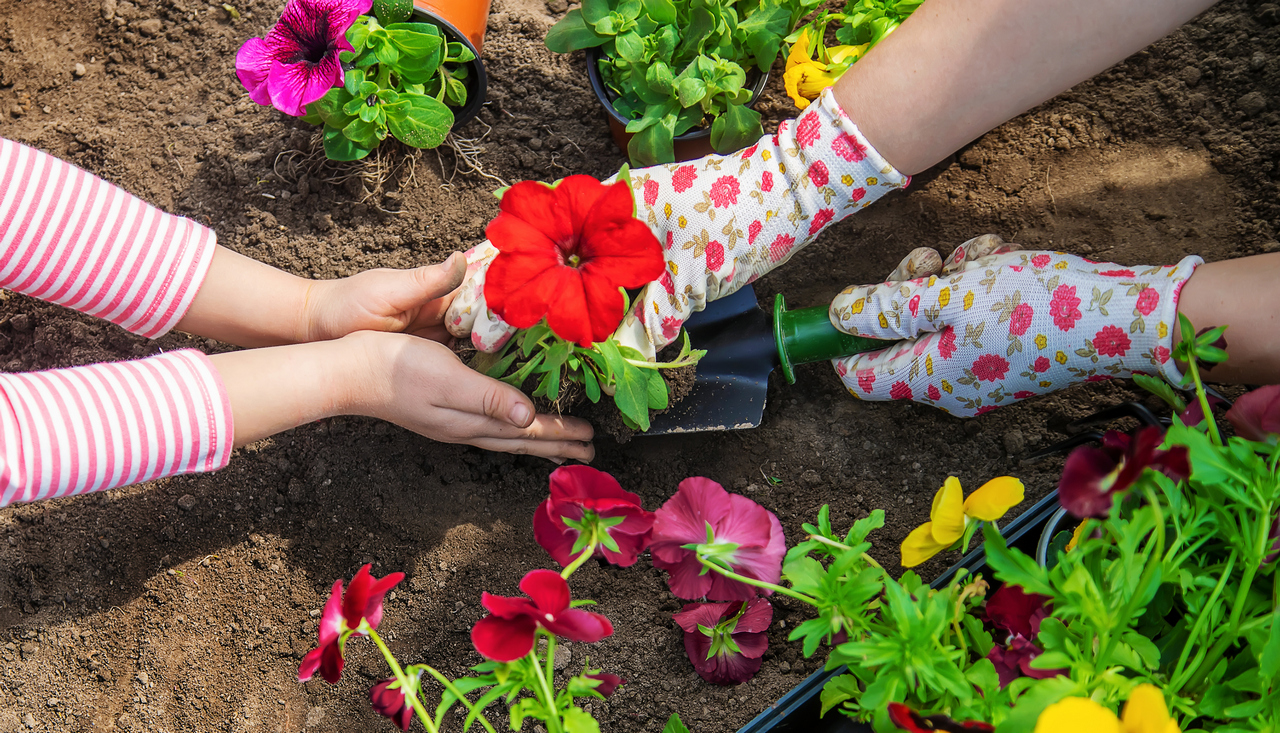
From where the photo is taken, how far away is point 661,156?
1.20 m

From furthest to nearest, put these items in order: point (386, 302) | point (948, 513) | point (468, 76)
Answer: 1. point (468, 76)
2. point (386, 302)
3. point (948, 513)

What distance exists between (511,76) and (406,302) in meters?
0.59

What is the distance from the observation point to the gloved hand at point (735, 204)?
108 cm

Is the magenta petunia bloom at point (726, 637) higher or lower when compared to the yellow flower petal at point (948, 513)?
lower

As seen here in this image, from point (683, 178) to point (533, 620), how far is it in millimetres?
692

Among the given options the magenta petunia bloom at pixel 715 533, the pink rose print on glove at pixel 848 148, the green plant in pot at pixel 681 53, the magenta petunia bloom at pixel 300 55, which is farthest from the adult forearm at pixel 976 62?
the magenta petunia bloom at pixel 300 55

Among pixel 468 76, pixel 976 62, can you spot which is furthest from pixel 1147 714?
pixel 468 76

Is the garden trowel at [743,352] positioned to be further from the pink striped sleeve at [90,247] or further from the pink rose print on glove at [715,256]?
the pink striped sleeve at [90,247]

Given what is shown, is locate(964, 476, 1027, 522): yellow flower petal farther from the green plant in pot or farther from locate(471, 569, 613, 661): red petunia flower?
the green plant in pot

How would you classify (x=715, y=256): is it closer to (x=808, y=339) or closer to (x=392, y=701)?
(x=808, y=339)

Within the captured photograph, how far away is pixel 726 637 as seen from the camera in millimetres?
1058

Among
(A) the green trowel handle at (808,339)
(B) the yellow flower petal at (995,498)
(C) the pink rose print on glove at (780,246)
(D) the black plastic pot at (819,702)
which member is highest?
(B) the yellow flower petal at (995,498)

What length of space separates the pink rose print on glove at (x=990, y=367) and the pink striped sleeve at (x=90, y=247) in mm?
1142

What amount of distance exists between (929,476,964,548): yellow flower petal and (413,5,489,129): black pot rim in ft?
3.21
